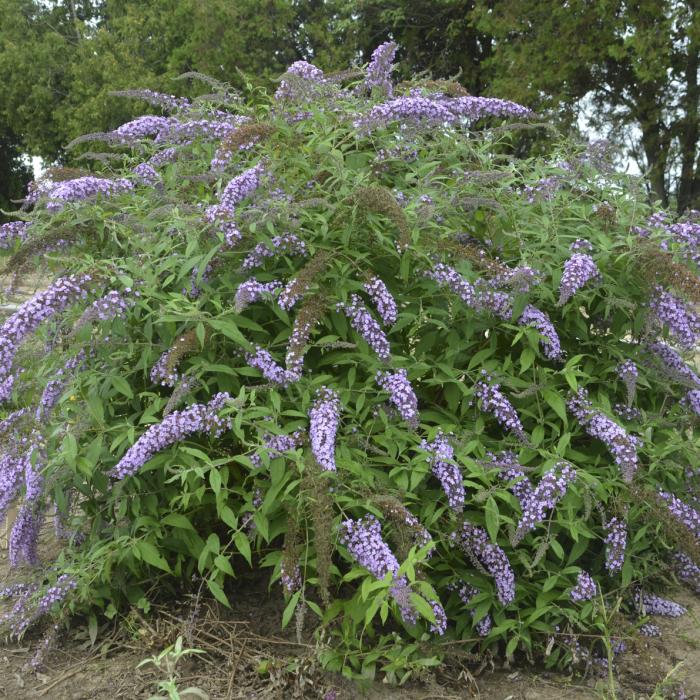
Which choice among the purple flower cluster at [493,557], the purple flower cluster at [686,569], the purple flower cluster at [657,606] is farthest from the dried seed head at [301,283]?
the purple flower cluster at [686,569]

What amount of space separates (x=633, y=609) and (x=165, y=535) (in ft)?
7.08

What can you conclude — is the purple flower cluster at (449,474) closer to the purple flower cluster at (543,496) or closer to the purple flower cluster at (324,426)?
the purple flower cluster at (543,496)

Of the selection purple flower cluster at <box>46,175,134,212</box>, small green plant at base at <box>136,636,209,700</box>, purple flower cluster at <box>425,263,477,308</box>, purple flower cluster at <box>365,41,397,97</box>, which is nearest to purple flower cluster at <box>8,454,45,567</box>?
small green plant at base at <box>136,636,209,700</box>

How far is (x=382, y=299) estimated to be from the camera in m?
3.30

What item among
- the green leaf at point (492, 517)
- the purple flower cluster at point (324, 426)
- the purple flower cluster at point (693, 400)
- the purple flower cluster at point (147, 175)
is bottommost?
the green leaf at point (492, 517)

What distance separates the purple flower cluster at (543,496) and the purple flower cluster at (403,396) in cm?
53

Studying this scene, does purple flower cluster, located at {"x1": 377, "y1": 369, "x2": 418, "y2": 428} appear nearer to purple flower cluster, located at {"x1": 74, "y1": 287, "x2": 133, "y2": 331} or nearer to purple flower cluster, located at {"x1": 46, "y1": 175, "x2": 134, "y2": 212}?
purple flower cluster, located at {"x1": 74, "y1": 287, "x2": 133, "y2": 331}

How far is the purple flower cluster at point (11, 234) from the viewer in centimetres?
400

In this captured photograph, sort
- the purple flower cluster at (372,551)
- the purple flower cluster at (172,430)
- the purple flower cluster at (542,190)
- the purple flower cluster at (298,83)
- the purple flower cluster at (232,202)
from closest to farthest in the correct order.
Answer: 1. the purple flower cluster at (372,551)
2. the purple flower cluster at (172,430)
3. the purple flower cluster at (232,202)
4. the purple flower cluster at (298,83)
5. the purple flower cluster at (542,190)

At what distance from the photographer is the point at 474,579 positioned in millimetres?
3449

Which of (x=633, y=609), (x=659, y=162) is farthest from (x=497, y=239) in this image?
(x=659, y=162)

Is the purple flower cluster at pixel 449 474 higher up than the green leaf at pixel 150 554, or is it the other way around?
the purple flower cluster at pixel 449 474

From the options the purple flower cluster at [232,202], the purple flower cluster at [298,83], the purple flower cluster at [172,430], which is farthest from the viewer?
the purple flower cluster at [298,83]

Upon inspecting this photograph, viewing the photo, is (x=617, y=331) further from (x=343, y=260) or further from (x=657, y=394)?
(x=343, y=260)
